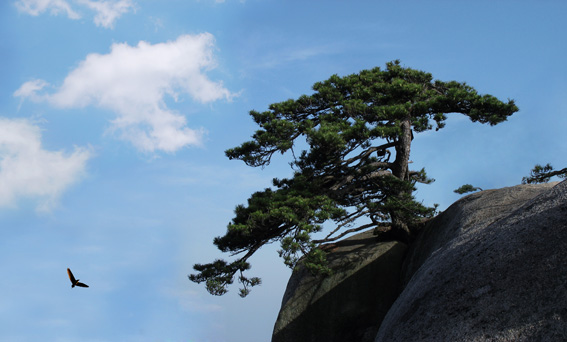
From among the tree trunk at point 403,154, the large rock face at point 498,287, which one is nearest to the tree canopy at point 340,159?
the tree trunk at point 403,154

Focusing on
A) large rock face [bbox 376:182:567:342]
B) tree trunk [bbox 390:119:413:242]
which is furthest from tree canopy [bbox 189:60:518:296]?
large rock face [bbox 376:182:567:342]

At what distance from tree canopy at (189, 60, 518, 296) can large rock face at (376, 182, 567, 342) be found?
16.9ft

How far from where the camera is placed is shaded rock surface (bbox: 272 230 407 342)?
15.4 metres

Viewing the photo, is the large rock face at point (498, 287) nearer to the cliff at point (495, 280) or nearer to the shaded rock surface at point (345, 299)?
the cliff at point (495, 280)

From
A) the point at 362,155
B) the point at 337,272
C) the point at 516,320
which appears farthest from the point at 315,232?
the point at 516,320

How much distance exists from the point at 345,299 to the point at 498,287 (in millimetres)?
8233

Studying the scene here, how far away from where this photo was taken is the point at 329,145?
15.1 meters

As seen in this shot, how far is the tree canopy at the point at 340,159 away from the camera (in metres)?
A: 15.0

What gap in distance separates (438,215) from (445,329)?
29.7ft

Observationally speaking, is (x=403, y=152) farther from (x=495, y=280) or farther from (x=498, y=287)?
(x=498, y=287)

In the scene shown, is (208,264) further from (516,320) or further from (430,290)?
(516,320)

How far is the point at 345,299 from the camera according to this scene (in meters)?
15.7

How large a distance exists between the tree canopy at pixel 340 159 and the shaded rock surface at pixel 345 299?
105 cm

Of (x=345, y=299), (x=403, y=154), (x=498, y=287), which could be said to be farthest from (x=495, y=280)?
(x=403, y=154)
